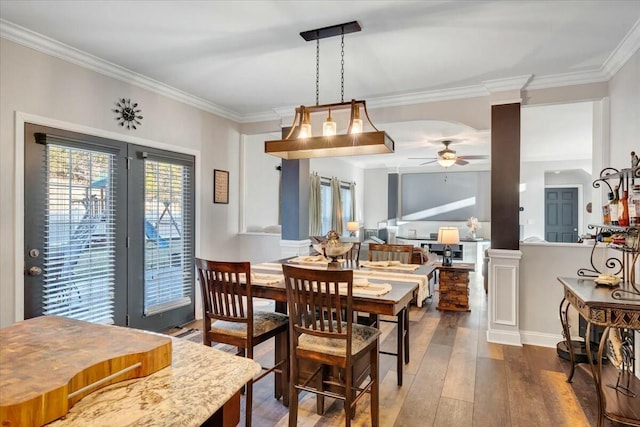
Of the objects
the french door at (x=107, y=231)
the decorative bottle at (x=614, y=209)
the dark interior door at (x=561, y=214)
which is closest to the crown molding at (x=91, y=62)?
the french door at (x=107, y=231)

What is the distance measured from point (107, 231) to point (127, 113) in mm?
1120

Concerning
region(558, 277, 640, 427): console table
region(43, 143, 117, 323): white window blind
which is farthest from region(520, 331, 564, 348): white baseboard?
region(43, 143, 117, 323): white window blind

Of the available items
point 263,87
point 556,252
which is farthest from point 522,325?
point 263,87

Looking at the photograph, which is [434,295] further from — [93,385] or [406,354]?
[93,385]

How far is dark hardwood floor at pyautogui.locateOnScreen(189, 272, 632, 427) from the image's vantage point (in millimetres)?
2283

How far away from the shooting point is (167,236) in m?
3.85

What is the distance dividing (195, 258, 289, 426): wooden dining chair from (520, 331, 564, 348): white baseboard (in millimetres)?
2533

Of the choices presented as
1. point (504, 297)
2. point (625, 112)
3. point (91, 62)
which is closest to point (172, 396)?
point (91, 62)

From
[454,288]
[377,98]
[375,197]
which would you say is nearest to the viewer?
[377,98]

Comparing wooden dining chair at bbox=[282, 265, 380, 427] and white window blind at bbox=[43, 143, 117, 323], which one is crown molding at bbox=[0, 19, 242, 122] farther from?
wooden dining chair at bbox=[282, 265, 380, 427]

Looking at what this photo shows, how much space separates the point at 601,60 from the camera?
308cm

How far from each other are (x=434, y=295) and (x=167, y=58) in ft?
15.6

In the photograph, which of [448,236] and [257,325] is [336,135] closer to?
[257,325]

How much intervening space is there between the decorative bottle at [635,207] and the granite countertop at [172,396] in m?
2.47
